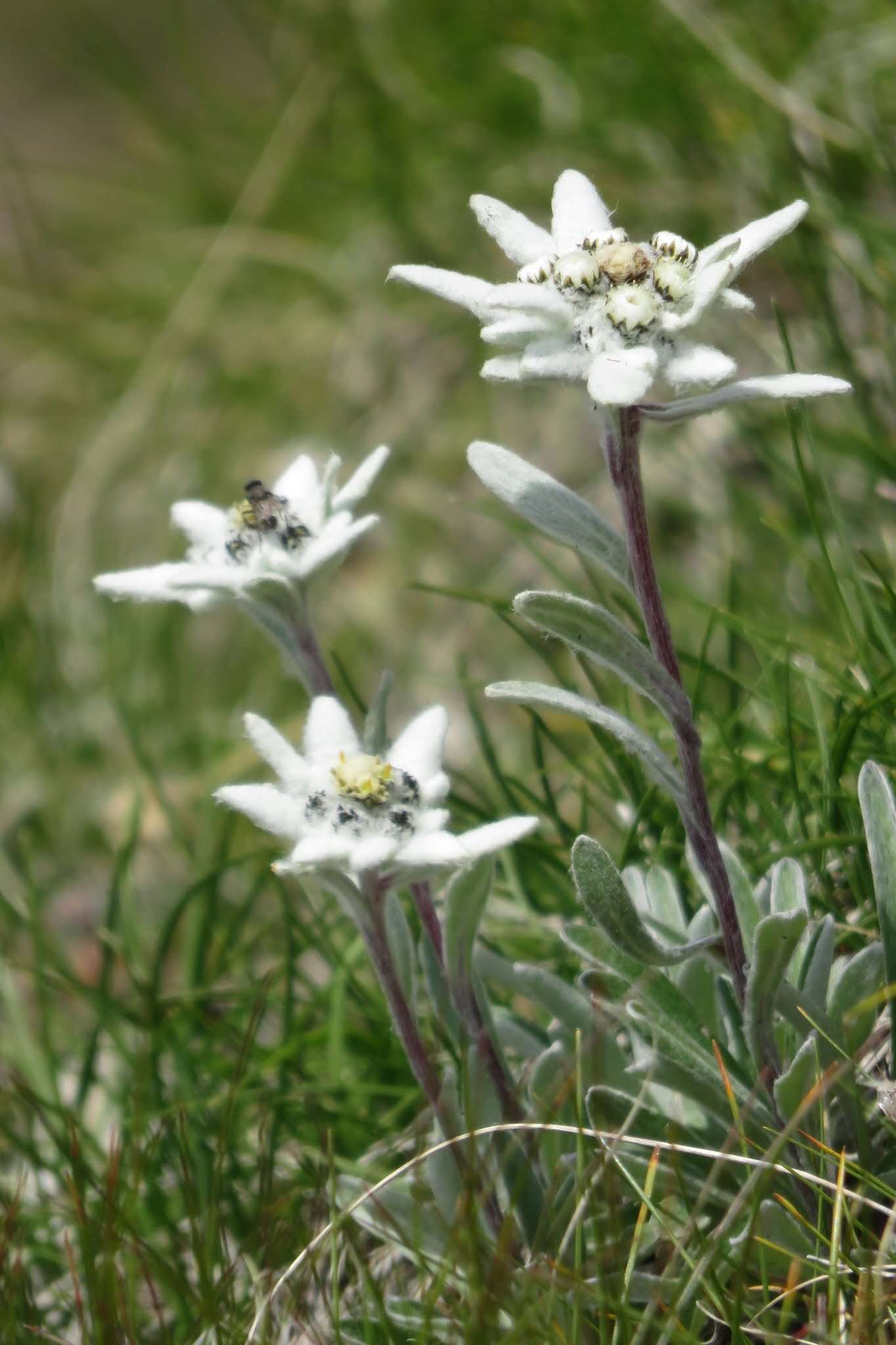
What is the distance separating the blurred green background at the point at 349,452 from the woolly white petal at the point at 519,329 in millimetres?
684

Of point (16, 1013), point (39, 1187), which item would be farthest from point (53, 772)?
point (39, 1187)

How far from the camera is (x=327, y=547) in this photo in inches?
65.0

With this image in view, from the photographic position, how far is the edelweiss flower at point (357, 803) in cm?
146

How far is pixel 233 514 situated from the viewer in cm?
173

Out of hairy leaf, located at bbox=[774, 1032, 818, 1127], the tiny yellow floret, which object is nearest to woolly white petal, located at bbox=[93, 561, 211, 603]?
the tiny yellow floret

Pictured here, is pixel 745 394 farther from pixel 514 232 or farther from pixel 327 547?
pixel 327 547

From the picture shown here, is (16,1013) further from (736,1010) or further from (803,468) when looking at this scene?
(803,468)

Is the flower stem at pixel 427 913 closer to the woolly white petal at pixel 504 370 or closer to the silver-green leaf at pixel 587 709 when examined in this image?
the silver-green leaf at pixel 587 709

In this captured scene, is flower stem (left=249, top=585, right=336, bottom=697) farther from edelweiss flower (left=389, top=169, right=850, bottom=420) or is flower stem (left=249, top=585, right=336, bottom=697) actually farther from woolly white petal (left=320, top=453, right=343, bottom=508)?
edelweiss flower (left=389, top=169, right=850, bottom=420)

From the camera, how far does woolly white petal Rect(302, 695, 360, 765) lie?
1.64 meters

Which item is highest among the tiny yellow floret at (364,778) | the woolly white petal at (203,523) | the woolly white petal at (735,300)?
the woolly white petal at (203,523)

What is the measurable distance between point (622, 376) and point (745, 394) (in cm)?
15

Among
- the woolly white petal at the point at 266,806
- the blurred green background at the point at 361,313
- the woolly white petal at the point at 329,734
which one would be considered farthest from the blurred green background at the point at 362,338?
the woolly white petal at the point at 266,806

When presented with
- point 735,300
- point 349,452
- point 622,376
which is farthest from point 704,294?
point 349,452
